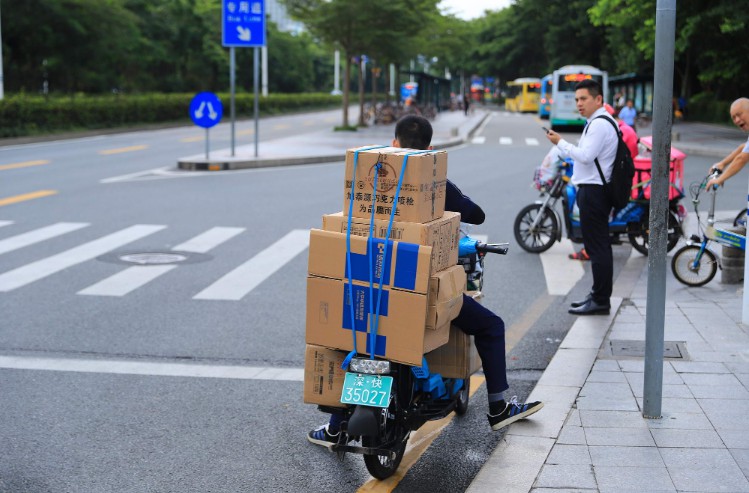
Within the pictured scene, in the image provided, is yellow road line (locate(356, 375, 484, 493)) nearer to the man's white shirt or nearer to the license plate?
the license plate

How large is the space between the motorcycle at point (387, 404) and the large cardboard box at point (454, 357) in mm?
62

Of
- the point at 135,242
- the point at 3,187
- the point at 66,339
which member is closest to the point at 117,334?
the point at 66,339

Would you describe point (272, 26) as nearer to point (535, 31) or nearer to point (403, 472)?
point (535, 31)

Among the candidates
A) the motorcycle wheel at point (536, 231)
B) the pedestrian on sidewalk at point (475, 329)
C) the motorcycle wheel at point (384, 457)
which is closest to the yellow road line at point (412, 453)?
the motorcycle wheel at point (384, 457)

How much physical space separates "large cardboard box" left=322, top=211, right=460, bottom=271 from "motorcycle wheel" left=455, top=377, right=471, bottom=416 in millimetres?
1027

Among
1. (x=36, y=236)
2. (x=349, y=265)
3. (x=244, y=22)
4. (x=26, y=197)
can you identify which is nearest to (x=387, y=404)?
(x=349, y=265)

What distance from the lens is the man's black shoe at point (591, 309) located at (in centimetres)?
818

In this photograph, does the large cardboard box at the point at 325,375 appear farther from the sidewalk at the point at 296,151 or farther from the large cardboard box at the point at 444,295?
the sidewalk at the point at 296,151

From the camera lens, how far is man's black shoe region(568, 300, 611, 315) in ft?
26.8

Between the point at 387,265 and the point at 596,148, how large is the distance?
3946 millimetres

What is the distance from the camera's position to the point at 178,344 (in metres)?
7.55

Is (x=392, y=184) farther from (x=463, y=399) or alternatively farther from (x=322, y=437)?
(x=463, y=399)

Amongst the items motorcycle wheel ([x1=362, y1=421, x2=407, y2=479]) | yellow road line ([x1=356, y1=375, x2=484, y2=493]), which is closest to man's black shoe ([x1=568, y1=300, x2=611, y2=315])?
yellow road line ([x1=356, y1=375, x2=484, y2=493])

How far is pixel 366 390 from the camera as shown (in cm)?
445
